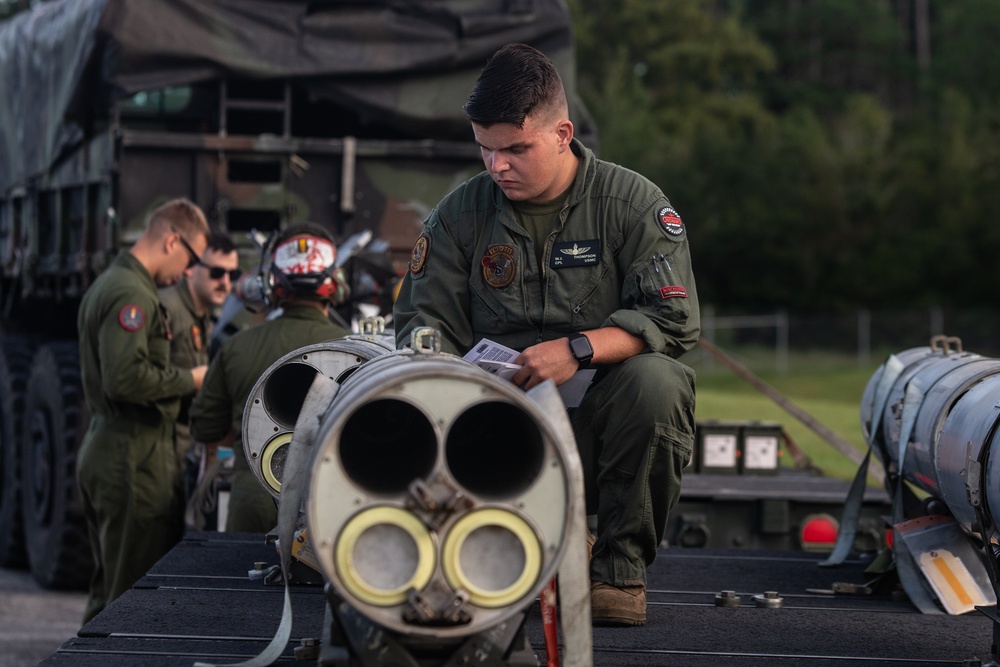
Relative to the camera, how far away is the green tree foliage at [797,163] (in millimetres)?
40062

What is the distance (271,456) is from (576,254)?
1049mm

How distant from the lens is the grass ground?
18.6 metres

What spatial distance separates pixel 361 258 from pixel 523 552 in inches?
196

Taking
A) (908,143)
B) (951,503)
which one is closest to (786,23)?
(908,143)

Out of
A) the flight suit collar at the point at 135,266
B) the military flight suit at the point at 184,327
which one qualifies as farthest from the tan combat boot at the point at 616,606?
the military flight suit at the point at 184,327

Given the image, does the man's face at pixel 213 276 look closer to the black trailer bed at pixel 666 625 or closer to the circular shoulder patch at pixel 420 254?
the black trailer bed at pixel 666 625

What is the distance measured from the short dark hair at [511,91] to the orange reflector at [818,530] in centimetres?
364

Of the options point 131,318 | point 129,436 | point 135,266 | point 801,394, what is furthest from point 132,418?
point 801,394

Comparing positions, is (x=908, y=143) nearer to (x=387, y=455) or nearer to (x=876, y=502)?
(x=876, y=502)

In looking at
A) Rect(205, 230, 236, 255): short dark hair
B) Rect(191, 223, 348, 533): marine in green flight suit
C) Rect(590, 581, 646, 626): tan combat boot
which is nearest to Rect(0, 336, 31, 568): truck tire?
Rect(205, 230, 236, 255): short dark hair

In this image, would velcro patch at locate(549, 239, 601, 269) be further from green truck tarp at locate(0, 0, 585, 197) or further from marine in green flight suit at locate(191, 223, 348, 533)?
green truck tarp at locate(0, 0, 585, 197)

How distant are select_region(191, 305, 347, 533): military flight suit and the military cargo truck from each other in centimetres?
239

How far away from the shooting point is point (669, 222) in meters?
4.59

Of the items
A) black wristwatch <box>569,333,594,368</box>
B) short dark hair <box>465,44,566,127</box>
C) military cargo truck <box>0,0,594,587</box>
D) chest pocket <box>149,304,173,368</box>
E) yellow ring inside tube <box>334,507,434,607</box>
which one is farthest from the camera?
military cargo truck <box>0,0,594,587</box>
